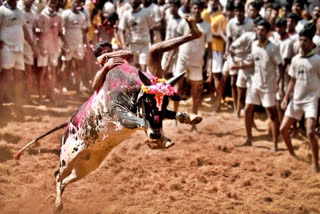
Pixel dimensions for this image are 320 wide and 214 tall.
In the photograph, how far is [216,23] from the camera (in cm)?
1080

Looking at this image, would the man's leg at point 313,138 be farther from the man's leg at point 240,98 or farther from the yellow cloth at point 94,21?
the yellow cloth at point 94,21

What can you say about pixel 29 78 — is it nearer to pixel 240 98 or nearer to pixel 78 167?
pixel 240 98

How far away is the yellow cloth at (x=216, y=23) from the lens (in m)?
10.8

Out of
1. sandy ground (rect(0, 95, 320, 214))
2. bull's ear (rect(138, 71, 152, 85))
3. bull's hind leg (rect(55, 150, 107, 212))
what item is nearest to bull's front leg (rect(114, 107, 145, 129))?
bull's ear (rect(138, 71, 152, 85))

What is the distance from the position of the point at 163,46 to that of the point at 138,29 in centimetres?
553

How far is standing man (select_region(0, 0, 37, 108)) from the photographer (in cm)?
912

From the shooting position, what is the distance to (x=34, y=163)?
756cm

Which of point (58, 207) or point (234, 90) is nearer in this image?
point (58, 207)

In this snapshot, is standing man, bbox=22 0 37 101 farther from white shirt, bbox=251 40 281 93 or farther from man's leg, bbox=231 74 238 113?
white shirt, bbox=251 40 281 93

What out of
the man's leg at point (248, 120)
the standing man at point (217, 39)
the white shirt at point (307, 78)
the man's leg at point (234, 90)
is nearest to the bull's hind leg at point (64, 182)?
the white shirt at point (307, 78)

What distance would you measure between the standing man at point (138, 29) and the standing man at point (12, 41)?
6.91 feet

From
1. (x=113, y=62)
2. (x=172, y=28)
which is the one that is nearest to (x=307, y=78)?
(x=172, y=28)

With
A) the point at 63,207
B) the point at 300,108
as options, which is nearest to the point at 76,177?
the point at 63,207

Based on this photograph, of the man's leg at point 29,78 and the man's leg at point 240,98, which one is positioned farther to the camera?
the man's leg at point 29,78
